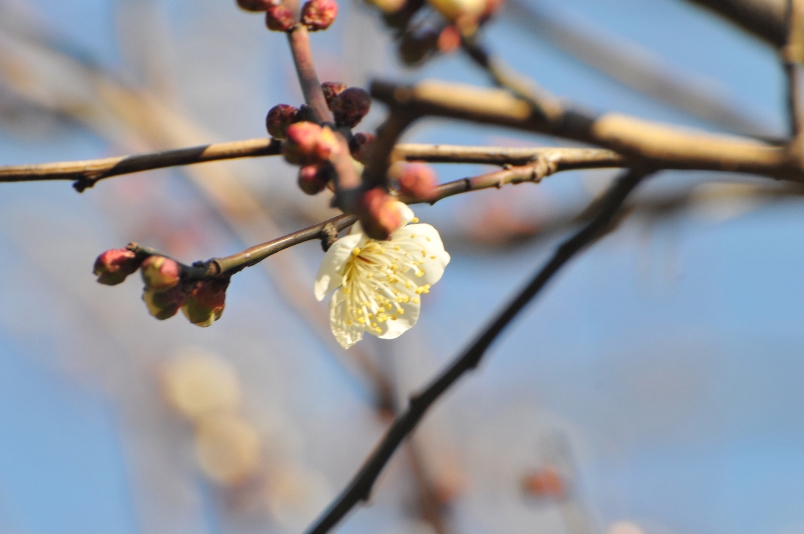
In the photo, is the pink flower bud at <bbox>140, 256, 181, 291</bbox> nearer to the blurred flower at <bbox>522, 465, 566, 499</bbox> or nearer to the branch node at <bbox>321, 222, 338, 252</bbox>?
the branch node at <bbox>321, 222, 338, 252</bbox>

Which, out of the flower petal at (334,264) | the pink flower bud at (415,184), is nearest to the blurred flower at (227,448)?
the flower petal at (334,264)

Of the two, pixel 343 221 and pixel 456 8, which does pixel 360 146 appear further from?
pixel 456 8

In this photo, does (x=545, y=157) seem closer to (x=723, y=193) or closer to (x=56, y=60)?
(x=723, y=193)

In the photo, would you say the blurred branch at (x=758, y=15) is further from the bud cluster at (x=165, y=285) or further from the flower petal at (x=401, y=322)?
the bud cluster at (x=165, y=285)

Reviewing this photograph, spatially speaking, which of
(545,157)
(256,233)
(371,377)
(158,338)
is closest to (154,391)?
(158,338)

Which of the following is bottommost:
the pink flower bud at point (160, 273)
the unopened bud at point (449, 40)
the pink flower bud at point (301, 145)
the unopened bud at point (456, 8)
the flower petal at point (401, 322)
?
Answer: the flower petal at point (401, 322)

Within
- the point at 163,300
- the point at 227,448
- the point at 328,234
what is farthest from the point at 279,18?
the point at 227,448

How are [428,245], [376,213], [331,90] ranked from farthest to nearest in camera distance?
1. [428,245]
2. [331,90]
3. [376,213]

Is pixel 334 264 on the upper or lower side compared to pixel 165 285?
lower
